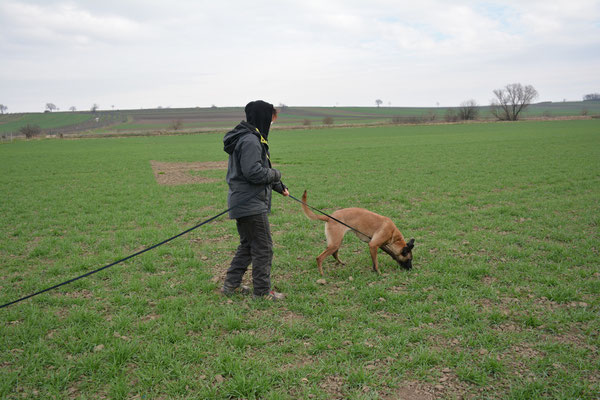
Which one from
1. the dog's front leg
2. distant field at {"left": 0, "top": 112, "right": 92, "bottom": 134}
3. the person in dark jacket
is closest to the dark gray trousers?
the person in dark jacket

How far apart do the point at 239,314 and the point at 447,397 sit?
2745 millimetres

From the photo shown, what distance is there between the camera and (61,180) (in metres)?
17.6

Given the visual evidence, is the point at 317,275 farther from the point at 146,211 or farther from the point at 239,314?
the point at 146,211

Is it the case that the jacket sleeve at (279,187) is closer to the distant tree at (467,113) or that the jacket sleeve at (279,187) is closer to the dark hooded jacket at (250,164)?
the dark hooded jacket at (250,164)

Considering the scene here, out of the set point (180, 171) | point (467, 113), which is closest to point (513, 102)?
point (467, 113)

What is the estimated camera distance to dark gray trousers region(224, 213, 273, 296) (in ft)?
16.8

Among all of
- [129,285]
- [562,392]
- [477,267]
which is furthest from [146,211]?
[562,392]

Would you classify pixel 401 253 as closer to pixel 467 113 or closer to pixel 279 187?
pixel 279 187

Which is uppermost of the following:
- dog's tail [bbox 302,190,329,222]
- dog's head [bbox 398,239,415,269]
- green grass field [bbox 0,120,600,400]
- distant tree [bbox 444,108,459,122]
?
distant tree [bbox 444,108,459,122]

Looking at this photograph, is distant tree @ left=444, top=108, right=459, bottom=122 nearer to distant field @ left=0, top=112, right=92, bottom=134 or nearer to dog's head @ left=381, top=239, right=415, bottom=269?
dog's head @ left=381, top=239, right=415, bottom=269

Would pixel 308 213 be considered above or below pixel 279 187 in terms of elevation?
below

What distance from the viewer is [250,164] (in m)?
4.74

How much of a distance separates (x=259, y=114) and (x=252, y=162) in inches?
30.7

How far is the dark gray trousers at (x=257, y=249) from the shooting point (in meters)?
5.11
